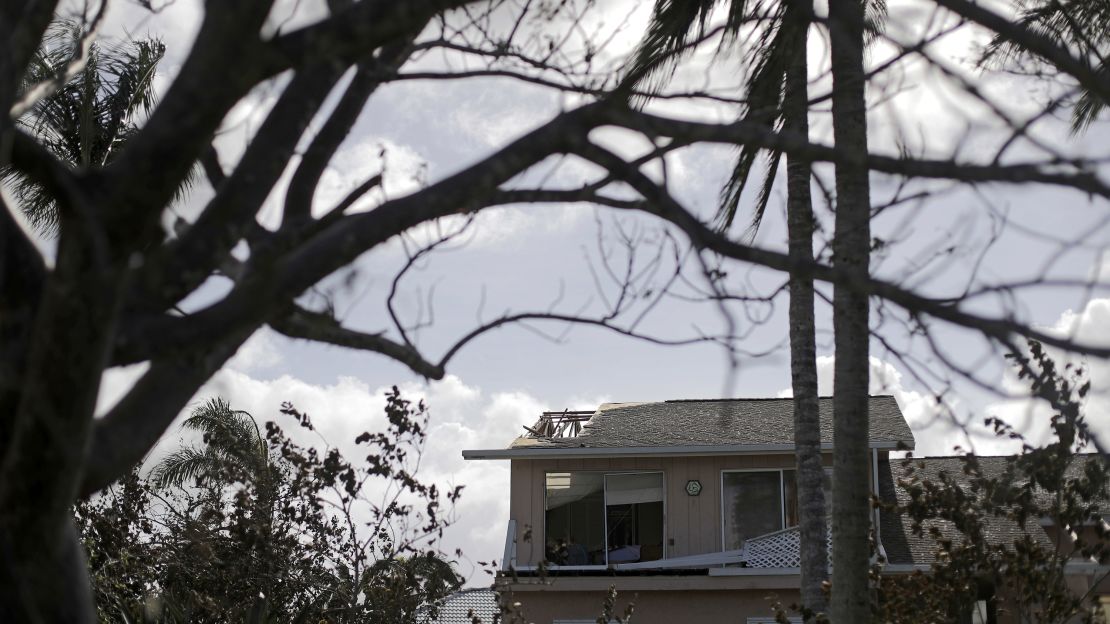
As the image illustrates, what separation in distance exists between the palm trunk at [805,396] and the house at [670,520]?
840 cm

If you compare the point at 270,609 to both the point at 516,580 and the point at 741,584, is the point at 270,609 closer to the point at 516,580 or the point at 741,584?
the point at 516,580

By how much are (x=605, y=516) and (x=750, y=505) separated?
2.62 meters

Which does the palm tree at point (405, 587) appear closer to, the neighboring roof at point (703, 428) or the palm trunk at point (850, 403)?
the palm trunk at point (850, 403)

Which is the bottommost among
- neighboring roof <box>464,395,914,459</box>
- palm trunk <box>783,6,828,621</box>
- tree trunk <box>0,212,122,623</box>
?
tree trunk <box>0,212,122,623</box>

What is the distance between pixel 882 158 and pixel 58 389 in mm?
2830

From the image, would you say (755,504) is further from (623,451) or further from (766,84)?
(766,84)

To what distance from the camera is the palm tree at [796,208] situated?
7953 millimetres

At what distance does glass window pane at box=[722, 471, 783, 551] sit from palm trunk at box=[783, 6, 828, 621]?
9380mm

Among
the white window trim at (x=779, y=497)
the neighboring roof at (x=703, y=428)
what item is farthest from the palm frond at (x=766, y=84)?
the white window trim at (x=779, y=497)

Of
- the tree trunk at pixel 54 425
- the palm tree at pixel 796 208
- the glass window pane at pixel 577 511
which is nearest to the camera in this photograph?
the tree trunk at pixel 54 425

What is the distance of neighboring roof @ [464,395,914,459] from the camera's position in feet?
62.6

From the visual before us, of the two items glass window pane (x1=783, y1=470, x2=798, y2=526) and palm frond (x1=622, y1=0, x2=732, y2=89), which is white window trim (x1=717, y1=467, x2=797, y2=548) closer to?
glass window pane (x1=783, y1=470, x2=798, y2=526)

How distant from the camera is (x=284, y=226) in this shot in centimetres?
399

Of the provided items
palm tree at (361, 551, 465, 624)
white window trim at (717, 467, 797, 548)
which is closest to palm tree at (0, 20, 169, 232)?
palm tree at (361, 551, 465, 624)
